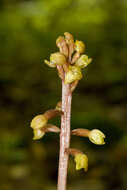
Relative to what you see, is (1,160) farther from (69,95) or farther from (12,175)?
(69,95)

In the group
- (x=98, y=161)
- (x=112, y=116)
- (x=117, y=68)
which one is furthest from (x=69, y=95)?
(x=117, y=68)

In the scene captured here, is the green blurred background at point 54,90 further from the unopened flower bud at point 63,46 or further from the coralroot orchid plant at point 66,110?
the unopened flower bud at point 63,46

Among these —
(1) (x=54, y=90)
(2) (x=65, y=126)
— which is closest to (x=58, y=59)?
(2) (x=65, y=126)

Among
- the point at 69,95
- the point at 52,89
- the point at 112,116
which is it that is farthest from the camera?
the point at 52,89

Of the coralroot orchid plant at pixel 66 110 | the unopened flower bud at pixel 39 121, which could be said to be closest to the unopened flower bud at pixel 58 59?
the coralroot orchid plant at pixel 66 110

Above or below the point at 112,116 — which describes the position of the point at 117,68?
above

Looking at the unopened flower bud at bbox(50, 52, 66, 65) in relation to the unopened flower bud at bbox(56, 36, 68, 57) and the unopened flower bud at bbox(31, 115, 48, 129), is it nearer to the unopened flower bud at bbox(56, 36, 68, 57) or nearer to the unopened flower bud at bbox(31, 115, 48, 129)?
the unopened flower bud at bbox(56, 36, 68, 57)

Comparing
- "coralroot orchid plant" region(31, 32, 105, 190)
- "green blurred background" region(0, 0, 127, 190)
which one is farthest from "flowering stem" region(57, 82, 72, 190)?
"green blurred background" region(0, 0, 127, 190)

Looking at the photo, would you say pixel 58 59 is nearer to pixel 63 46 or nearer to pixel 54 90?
pixel 63 46
